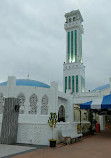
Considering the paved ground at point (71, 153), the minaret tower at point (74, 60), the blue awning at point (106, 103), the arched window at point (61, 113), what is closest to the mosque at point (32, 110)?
the arched window at point (61, 113)

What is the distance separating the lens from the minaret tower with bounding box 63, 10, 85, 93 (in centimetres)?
Answer: 3766

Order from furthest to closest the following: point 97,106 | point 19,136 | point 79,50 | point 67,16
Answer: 1. point 67,16
2. point 79,50
3. point 97,106
4. point 19,136

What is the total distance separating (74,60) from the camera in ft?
131

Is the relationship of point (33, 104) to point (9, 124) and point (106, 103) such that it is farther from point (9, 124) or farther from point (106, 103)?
point (106, 103)

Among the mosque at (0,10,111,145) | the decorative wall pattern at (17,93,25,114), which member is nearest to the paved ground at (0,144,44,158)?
the mosque at (0,10,111,145)

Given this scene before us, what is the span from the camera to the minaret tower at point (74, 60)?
1483 inches

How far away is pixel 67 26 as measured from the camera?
4291 cm

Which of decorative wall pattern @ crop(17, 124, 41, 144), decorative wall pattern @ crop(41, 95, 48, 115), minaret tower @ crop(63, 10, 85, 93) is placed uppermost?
minaret tower @ crop(63, 10, 85, 93)

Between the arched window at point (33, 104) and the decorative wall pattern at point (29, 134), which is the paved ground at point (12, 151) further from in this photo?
the arched window at point (33, 104)

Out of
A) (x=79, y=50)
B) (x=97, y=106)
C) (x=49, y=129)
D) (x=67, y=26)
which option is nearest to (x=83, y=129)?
(x=97, y=106)

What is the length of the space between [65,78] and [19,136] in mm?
30406

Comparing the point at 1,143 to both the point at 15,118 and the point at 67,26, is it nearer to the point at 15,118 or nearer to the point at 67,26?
the point at 15,118

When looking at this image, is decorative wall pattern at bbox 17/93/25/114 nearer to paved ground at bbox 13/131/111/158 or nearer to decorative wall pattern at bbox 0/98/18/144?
decorative wall pattern at bbox 0/98/18/144

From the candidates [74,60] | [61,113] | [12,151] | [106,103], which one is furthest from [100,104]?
[74,60]
